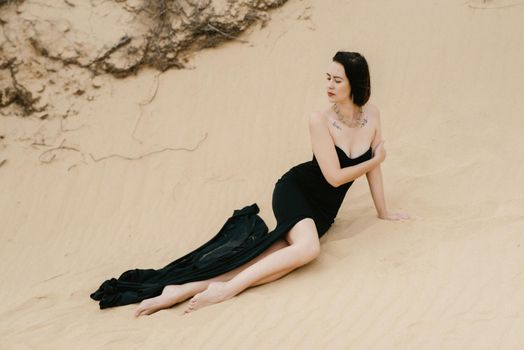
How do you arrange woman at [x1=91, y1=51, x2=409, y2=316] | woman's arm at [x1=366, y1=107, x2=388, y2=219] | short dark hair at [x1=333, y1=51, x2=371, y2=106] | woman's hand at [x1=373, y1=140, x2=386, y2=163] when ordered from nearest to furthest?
woman at [x1=91, y1=51, x2=409, y2=316] < short dark hair at [x1=333, y1=51, x2=371, y2=106] < woman's hand at [x1=373, y1=140, x2=386, y2=163] < woman's arm at [x1=366, y1=107, x2=388, y2=219]

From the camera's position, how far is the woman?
4.59 m

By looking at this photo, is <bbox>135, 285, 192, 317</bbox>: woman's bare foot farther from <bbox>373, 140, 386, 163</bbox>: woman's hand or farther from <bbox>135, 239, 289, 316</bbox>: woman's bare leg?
<bbox>373, 140, 386, 163</bbox>: woman's hand

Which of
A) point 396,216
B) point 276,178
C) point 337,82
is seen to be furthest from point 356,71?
point 276,178

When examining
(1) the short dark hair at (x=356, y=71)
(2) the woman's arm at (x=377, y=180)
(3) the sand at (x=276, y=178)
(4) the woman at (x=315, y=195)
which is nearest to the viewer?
(3) the sand at (x=276, y=178)

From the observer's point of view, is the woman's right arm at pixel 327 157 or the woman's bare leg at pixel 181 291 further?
the woman's right arm at pixel 327 157

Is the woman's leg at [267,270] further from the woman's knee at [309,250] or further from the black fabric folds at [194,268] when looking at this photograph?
the black fabric folds at [194,268]

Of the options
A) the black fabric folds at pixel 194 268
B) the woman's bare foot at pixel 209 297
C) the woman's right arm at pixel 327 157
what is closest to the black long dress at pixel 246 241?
the black fabric folds at pixel 194 268

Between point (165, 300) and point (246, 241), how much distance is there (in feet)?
2.84

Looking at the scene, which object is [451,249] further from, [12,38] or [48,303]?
[12,38]

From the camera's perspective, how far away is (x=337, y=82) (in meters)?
4.80

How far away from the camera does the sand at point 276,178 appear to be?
13.3 ft

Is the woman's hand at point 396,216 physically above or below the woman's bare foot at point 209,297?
above

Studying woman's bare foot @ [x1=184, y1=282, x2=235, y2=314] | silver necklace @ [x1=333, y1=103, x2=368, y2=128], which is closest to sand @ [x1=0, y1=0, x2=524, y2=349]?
woman's bare foot @ [x1=184, y1=282, x2=235, y2=314]

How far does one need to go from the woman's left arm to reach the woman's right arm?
34cm
